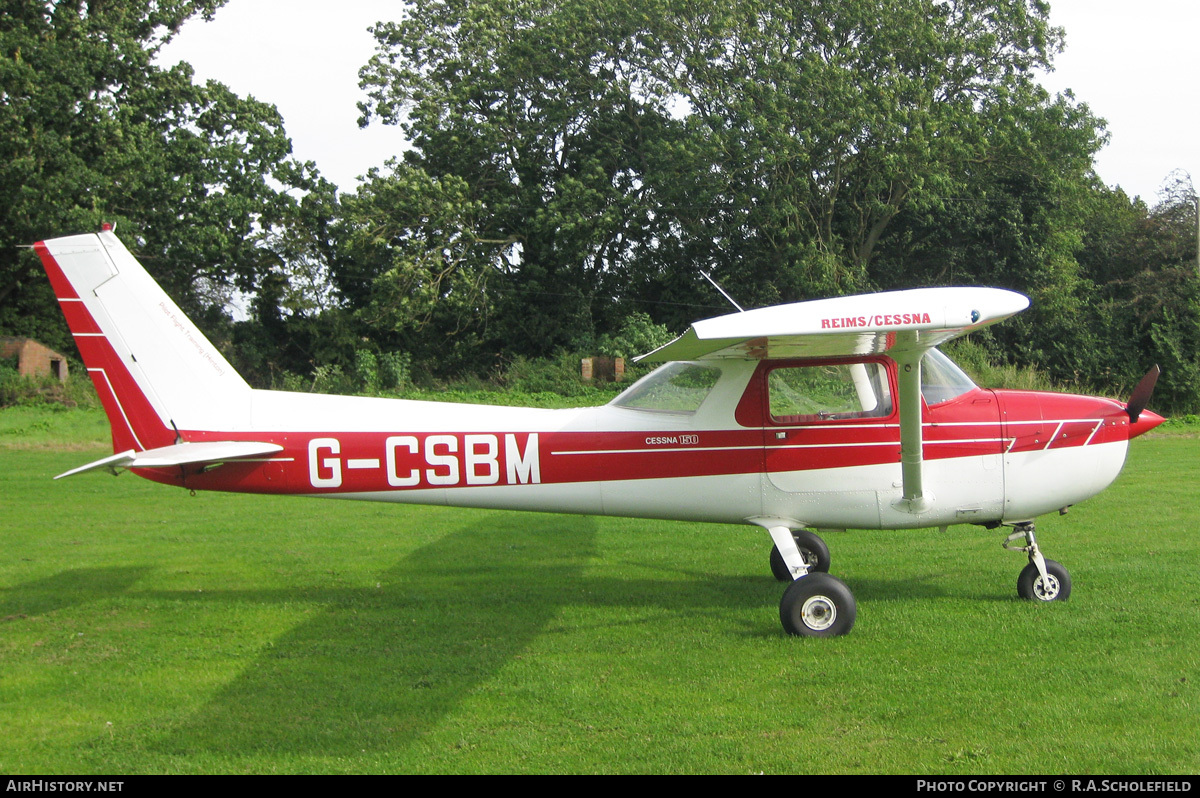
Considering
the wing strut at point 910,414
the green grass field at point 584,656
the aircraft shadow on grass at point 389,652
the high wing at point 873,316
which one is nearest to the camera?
the green grass field at point 584,656

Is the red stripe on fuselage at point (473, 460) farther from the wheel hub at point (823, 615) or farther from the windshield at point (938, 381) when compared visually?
the windshield at point (938, 381)

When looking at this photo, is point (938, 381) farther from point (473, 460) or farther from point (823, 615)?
point (473, 460)

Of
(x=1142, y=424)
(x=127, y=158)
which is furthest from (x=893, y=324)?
(x=127, y=158)

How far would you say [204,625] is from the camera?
7.37 metres

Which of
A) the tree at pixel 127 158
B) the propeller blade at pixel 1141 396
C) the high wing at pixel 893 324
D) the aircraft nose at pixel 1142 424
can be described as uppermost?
the tree at pixel 127 158

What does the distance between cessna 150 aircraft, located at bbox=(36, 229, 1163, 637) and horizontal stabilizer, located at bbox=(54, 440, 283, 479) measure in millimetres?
28

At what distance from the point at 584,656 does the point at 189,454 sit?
3205mm

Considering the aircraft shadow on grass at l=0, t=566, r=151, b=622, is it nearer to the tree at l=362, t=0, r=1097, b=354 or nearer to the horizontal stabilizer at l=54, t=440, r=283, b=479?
the horizontal stabilizer at l=54, t=440, r=283, b=479

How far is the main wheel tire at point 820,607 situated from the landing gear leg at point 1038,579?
165 centimetres

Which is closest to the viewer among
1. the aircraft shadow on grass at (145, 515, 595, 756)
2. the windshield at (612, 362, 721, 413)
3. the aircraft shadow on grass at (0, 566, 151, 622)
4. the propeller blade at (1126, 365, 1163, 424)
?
the aircraft shadow on grass at (145, 515, 595, 756)

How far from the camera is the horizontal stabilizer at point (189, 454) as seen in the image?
675 cm

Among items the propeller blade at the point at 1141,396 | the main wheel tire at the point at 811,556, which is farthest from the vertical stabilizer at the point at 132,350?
the propeller blade at the point at 1141,396

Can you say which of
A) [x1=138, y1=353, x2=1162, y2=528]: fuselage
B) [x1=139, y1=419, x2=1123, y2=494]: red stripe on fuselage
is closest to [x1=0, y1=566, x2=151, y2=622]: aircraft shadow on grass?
[x1=138, y1=353, x2=1162, y2=528]: fuselage

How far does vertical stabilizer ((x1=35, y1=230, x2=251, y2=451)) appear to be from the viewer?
7410 millimetres
